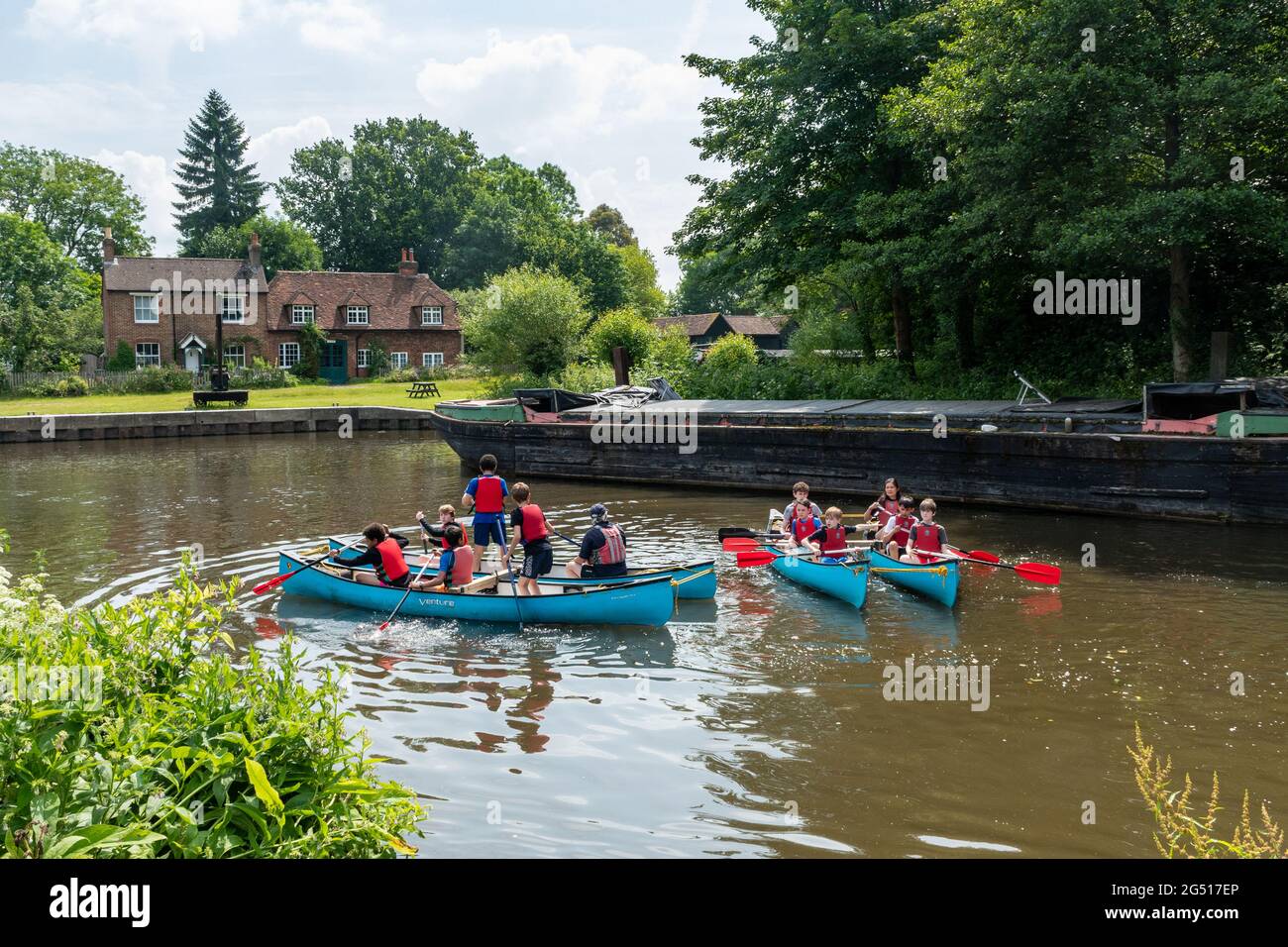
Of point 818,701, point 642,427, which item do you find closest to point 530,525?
point 818,701

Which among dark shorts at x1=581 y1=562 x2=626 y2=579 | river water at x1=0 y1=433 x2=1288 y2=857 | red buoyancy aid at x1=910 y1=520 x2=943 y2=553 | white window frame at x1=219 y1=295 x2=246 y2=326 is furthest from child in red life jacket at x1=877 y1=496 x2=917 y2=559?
white window frame at x1=219 y1=295 x2=246 y2=326

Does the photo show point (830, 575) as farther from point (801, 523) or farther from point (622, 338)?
point (622, 338)

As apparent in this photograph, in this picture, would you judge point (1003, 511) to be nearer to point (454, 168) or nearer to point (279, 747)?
point (279, 747)

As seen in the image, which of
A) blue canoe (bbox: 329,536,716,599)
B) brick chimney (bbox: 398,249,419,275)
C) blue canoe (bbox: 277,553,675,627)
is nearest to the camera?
blue canoe (bbox: 277,553,675,627)

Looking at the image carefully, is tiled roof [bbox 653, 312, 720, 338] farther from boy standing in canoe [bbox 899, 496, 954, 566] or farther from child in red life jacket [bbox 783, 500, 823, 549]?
boy standing in canoe [bbox 899, 496, 954, 566]

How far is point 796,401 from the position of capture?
30516mm

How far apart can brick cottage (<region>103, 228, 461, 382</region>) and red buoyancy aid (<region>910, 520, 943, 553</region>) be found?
4793 cm

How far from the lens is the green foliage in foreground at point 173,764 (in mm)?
4523

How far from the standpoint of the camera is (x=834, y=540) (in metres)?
15.1

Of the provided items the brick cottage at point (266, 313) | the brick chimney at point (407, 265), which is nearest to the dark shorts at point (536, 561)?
the brick cottage at point (266, 313)

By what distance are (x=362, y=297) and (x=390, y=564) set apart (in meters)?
53.5

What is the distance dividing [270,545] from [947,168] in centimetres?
2028

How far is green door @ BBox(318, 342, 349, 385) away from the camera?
61625 millimetres

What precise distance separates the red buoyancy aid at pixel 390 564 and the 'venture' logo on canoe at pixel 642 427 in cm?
1363
